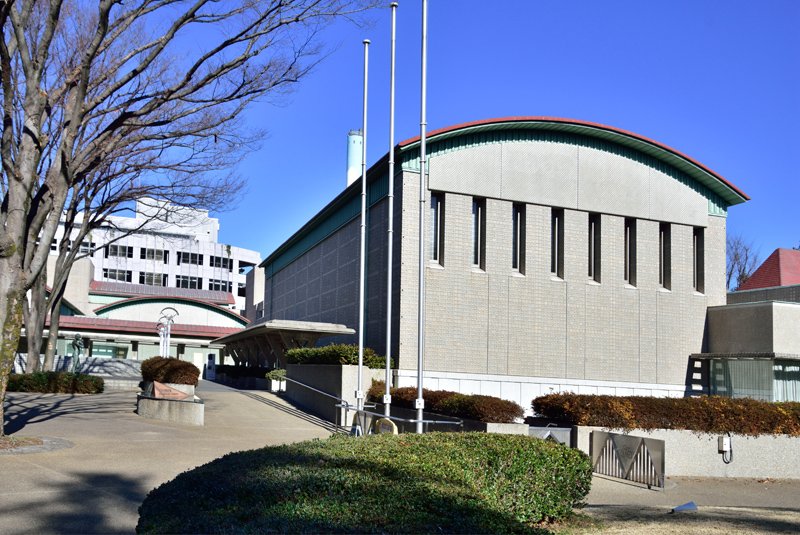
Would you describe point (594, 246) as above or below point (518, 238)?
below

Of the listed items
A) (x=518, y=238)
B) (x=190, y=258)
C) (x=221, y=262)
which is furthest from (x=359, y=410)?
(x=221, y=262)

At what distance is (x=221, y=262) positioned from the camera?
113 m

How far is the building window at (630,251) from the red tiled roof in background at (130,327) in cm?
3143

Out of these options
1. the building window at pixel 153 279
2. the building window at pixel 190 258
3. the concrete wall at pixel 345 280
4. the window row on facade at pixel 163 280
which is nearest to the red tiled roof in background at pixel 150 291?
the building window at pixel 153 279

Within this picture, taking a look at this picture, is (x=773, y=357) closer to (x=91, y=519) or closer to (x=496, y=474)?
(x=496, y=474)

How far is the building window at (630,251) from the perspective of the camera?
2980 centimetres

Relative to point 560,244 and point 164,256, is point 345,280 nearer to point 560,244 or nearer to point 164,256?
point 560,244

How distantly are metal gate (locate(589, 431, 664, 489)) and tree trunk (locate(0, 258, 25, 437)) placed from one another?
12.4 meters

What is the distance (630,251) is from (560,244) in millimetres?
3121

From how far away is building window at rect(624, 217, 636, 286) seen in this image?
29797mm

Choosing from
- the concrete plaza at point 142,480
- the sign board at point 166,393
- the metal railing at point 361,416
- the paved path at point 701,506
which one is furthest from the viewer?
the sign board at point 166,393

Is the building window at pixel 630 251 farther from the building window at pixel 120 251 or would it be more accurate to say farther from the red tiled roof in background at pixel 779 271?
the building window at pixel 120 251

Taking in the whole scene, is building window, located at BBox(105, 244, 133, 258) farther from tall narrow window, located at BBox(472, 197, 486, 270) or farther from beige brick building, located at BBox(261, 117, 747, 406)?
tall narrow window, located at BBox(472, 197, 486, 270)

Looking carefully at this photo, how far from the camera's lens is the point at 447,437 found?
409 inches
